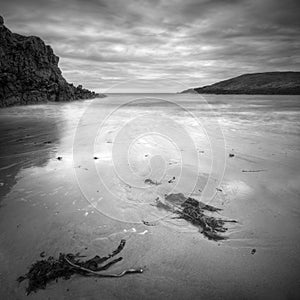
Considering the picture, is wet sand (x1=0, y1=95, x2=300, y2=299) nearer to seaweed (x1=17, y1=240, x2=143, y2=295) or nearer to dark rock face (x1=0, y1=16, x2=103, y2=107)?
seaweed (x1=17, y1=240, x2=143, y2=295)

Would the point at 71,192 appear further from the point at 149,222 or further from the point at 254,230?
the point at 254,230

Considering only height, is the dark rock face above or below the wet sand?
above

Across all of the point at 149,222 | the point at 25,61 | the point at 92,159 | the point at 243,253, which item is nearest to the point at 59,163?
the point at 92,159

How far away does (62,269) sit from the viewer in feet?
7.50

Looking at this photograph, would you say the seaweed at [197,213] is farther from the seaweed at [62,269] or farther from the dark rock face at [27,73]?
the dark rock face at [27,73]

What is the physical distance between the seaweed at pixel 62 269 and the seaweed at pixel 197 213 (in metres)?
1.18

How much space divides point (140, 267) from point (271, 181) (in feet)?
12.2

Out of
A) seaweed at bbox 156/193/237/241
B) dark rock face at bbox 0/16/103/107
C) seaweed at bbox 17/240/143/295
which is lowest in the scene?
seaweed at bbox 17/240/143/295

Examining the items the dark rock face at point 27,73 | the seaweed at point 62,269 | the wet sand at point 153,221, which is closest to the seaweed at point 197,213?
the wet sand at point 153,221

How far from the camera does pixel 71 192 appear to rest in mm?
4145

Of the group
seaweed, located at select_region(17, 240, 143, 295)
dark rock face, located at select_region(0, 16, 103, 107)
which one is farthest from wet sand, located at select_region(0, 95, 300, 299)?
dark rock face, located at select_region(0, 16, 103, 107)

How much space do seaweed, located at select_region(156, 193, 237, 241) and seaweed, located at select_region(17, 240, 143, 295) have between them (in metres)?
1.18

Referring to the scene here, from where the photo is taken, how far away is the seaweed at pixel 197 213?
298 centimetres

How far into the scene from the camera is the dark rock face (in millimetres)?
26703
